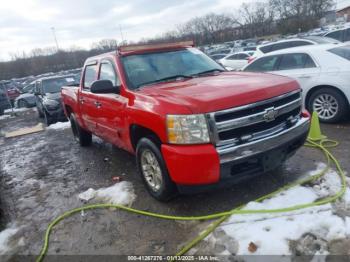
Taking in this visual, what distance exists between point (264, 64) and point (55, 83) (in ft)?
25.7

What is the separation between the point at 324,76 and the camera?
6156mm

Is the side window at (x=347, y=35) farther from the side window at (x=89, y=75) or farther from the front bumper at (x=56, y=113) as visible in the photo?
the side window at (x=89, y=75)

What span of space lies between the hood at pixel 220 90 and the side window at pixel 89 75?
1790 millimetres

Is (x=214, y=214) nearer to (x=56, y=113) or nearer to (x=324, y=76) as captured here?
(x=324, y=76)

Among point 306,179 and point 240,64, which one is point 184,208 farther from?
point 240,64

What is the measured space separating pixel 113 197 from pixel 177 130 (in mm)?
1720

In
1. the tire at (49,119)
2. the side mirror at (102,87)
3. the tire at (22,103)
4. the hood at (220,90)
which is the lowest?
the tire at (22,103)

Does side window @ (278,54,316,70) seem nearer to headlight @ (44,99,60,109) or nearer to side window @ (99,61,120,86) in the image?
side window @ (99,61,120,86)

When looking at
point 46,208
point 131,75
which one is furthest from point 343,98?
point 46,208

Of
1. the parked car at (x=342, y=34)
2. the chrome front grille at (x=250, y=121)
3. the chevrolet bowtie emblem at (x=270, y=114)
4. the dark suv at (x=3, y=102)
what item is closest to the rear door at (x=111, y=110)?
the chrome front grille at (x=250, y=121)

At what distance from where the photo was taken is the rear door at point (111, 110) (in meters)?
4.21

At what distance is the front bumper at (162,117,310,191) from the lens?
9.97ft

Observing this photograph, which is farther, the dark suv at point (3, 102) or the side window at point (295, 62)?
the dark suv at point (3, 102)

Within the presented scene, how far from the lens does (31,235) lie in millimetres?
3697
